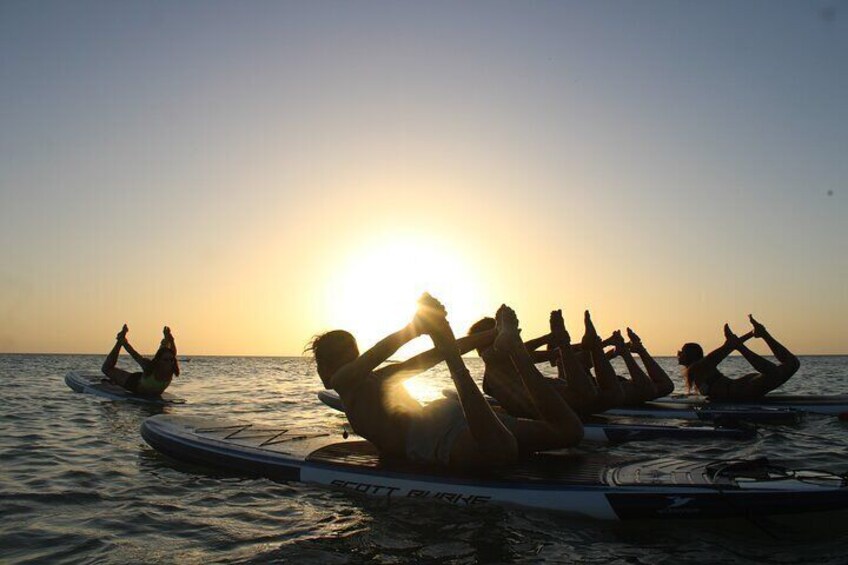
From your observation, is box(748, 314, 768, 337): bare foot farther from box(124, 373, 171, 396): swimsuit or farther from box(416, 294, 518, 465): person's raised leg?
Result: box(124, 373, 171, 396): swimsuit

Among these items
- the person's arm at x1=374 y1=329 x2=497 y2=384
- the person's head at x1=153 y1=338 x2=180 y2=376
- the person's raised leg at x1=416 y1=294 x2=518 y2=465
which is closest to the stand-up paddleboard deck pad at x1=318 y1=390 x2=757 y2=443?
the person's arm at x1=374 y1=329 x2=497 y2=384

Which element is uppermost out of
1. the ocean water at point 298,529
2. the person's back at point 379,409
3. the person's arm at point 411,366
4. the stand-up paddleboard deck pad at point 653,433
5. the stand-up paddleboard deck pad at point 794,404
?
the person's arm at point 411,366

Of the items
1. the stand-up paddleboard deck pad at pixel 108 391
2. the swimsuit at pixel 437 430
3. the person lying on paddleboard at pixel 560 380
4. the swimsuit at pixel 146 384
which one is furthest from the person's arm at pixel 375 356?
the swimsuit at pixel 146 384

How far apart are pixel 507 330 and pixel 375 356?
1.28 metres

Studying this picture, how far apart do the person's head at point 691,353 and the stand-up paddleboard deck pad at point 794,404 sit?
0.97 metres

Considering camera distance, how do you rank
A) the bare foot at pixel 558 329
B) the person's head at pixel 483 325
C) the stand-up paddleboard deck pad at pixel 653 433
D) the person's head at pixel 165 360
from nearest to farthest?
the person's head at pixel 483 325
the bare foot at pixel 558 329
the stand-up paddleboard deck pad at pixel 653 433
the person's head at pixel 165 360

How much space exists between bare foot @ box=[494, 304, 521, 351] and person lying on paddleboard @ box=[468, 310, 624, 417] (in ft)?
0.92

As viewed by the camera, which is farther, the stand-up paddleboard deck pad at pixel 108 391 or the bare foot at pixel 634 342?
the stand-up paddleboard deck pad at pixel 108 391

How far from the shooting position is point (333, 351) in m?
5.57

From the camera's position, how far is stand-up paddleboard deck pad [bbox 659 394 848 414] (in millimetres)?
13062

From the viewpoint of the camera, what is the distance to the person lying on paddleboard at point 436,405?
5.09m

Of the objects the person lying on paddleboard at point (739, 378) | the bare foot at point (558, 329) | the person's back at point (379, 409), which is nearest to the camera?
the person's back at point (379, 409)

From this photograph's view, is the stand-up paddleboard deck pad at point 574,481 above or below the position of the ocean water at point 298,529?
above

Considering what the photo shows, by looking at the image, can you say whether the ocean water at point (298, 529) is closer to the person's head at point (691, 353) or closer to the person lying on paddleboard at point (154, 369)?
the person's head at point (691, 353)
